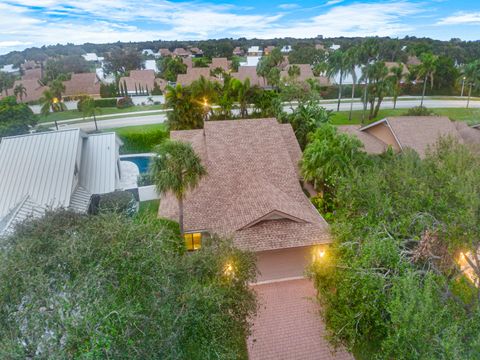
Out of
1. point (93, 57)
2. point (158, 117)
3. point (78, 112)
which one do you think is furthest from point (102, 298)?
point (93, 57)

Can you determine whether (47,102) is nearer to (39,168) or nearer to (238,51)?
(39,168)

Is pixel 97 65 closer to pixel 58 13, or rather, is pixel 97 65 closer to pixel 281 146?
pixel 58 13

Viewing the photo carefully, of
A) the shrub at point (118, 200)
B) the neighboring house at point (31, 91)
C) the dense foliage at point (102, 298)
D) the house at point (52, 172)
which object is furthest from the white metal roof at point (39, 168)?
the neighboring house at point (31, 91)

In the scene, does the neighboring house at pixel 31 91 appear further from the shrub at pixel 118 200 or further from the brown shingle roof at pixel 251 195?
the brown shingle roof at pixel 251 195

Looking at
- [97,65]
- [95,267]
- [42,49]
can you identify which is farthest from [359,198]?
[42,49]

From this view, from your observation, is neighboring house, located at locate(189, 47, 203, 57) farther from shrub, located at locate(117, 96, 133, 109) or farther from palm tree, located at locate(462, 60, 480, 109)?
palm tree, located at locate(462, 60, 480, 109)

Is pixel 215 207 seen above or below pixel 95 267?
below
